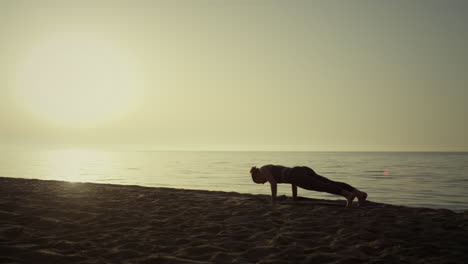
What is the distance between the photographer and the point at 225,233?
20.4ft

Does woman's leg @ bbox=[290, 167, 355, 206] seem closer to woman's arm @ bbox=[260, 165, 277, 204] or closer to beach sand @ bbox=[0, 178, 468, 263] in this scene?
beach sand @ bbox=[0, 178, 468, 263]

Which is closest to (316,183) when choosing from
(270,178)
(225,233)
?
(270,178)

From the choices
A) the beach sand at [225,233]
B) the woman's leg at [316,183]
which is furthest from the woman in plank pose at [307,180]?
the beach sand at [225,233]

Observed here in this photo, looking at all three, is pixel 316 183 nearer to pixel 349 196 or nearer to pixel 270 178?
pixel 349 196

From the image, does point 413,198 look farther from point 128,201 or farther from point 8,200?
point 8,200

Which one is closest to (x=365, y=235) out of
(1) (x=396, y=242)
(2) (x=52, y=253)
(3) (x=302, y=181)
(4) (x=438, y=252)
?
(1) (x=396, y=242)

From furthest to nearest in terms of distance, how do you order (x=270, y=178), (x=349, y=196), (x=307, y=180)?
(x=270, y=178) → (x=307, y=180) → (x=349, y=196)

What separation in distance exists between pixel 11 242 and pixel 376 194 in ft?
53.9

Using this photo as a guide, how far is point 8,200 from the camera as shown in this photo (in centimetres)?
898

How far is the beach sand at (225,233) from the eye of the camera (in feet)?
16.2

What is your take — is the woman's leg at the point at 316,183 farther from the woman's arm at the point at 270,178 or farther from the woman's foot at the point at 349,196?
the woman's arm at the point at 270,178

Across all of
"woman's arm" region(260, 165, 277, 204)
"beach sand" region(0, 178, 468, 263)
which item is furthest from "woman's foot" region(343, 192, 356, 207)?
"woman's arm" region(260, 165, 277, 204)

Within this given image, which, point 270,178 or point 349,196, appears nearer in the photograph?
point 349,196

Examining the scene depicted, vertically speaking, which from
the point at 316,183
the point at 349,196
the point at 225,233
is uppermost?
the point at 316,183
